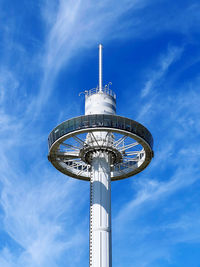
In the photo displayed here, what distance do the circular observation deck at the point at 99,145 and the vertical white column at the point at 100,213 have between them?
2.24 m

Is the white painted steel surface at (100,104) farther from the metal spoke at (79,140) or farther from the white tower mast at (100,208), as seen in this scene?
the metal spoke at (79,140)

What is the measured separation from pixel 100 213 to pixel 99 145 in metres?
10.7

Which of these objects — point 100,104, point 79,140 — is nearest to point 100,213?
point 79,140

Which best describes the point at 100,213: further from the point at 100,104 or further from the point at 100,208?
the point at 100,104

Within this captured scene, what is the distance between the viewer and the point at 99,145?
233 ft

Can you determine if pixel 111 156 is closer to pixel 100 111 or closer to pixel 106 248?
pixel 100 111

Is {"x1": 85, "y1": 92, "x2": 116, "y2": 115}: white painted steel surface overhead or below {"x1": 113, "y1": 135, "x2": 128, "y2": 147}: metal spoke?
overhead

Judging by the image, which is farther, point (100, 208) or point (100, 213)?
point (100, 208)

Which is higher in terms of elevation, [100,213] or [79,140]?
[79,140]

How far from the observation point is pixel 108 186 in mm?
70312

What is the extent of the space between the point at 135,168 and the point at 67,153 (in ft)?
39.5

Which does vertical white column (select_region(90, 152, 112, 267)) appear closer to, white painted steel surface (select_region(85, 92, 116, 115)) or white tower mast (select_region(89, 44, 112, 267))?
white tower mast (select_region(89, 44, 112, 267))

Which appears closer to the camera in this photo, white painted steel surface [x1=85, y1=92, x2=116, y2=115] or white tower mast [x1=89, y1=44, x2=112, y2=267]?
white tower mast [x1=89, y1=44, x2=112, y2=267]

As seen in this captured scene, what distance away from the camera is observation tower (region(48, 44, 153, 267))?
6662 cm
